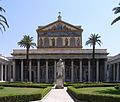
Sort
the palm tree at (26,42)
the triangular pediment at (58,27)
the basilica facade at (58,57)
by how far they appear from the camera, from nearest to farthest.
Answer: the palm tree at (26,42), the basilica facade at (58,57), the triangular pediment at (58,27)

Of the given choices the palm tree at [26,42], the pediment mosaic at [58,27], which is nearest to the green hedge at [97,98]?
the palm tree at [26,42]

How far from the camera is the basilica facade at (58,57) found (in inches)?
3214

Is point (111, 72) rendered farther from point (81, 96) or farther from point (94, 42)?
A: point (81, 96)

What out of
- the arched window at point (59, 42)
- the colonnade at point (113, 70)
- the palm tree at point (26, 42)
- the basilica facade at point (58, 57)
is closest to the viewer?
the palm tree at point (26, 42)

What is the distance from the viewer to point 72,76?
81750 millimetres

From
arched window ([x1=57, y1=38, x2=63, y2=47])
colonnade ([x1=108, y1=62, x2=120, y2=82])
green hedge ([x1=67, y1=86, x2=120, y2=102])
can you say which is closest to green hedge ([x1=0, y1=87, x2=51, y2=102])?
green hedge ([x1=67, y1=86, x2=120, y2=102])

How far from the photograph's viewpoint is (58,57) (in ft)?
268

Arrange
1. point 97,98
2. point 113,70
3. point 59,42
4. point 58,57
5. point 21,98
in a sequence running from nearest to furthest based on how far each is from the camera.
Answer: point 97,98 → point 21,98 → point 58,57 → point 59,42 → point 113,70

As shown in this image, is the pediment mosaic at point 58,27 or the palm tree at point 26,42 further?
the pediment mosaic at point 58,27

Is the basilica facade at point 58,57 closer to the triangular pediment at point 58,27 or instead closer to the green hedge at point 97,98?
the triangular pediment at point 58,27

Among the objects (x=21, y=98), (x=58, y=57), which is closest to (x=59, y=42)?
(x=58, y=57)

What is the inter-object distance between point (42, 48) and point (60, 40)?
5117mm

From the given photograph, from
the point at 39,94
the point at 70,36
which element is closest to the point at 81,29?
the point at 70,36

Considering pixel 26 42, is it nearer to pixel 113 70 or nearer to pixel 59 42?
pixel 59 42
